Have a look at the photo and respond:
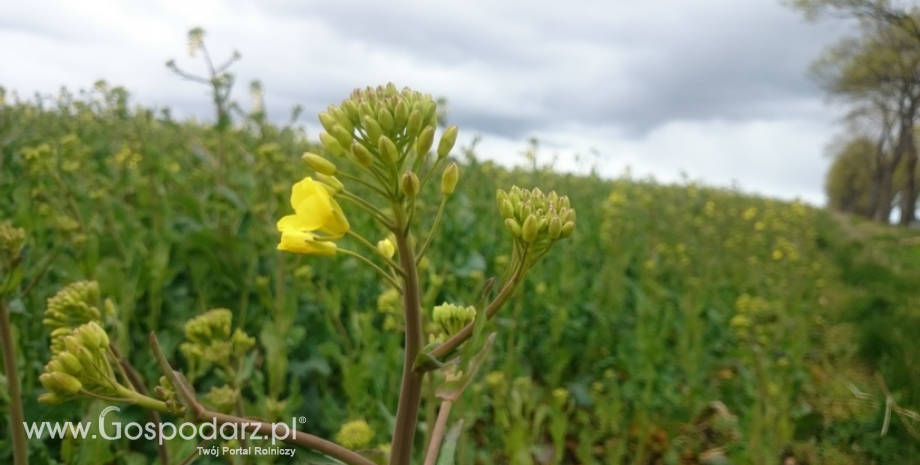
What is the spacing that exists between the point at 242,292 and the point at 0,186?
53.5 inches

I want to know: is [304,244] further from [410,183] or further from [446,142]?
[446,142]

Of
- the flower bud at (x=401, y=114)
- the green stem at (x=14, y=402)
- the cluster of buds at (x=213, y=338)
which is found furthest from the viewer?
the cluster of buds at (x=213, y=338)

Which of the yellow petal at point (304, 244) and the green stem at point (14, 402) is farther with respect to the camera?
the green stem at point (14, 402)

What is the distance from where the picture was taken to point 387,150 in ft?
2.71

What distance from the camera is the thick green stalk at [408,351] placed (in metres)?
0.82

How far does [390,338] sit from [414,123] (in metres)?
1.35

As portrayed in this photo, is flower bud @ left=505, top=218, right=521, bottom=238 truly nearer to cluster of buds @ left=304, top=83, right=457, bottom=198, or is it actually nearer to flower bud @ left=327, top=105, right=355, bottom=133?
cluster of buds @ left=304, top=83, right=457, bottom=198

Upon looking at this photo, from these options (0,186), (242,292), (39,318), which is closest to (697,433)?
(242,292)

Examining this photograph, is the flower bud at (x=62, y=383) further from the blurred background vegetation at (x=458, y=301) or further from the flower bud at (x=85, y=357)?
the blurred background vegetation at (x=458, y=301)

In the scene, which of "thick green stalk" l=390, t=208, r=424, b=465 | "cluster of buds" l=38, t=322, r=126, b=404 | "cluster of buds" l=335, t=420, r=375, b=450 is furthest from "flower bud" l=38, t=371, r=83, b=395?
"cluster of buds" l=335, t=420, r=375, b=450

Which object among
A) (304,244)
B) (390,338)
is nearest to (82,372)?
(304,244)

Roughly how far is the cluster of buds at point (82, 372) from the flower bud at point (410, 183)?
477 millimetres

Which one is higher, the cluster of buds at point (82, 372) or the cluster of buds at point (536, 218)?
the cluster of buds at point (536, 218)

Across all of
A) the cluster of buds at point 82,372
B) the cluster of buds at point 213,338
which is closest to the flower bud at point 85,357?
the cluster of buds at point 82,372
